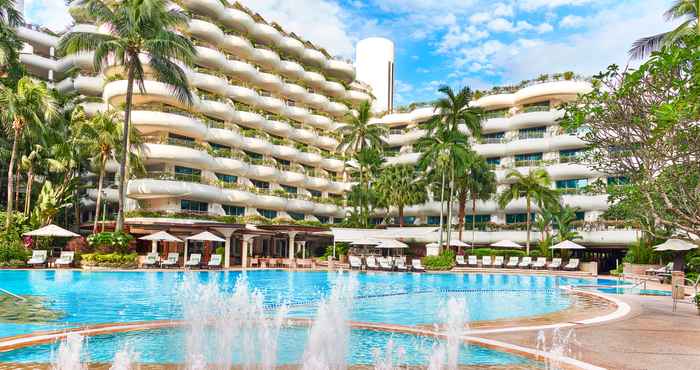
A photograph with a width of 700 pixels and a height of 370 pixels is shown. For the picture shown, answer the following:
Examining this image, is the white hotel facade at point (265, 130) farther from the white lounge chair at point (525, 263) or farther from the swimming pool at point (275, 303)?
the swimming pool at point (275, 303)

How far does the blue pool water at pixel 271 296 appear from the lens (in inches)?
595

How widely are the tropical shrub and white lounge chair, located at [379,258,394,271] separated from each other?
16.5m

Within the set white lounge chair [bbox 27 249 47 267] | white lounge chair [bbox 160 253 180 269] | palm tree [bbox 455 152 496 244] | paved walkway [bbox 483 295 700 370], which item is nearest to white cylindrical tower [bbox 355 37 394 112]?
palm tree [bbox 455 152 496 244]

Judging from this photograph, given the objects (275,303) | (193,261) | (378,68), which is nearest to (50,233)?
(193,261)

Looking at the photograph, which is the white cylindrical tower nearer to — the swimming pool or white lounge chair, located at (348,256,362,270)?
white lounge chair, located at (348,256,362,270)

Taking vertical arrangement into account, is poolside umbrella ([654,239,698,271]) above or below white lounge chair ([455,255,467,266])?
above

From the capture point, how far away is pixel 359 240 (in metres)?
41.4

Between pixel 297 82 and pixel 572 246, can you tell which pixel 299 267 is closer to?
pixel 572 246

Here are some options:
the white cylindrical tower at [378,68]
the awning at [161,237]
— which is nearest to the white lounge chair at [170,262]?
the awning at [161,237]

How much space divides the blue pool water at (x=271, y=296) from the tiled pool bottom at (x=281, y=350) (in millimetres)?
1801

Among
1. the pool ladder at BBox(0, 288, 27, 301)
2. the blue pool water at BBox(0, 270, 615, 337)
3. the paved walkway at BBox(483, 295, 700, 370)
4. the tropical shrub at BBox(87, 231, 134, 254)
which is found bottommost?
the blue pool water at BBox(0, 270, 615, 337)

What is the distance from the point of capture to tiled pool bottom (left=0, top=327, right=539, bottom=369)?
8.89 meters

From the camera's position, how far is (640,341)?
10.5 meters

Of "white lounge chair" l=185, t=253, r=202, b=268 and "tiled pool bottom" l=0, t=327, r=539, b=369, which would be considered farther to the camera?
"white lounge chair" l=185, t=253, r=202, b=268
